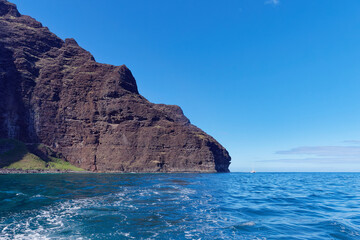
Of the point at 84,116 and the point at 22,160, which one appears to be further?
the point at 84,116

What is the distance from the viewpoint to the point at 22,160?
10394 centimetres

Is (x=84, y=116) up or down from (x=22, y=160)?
up

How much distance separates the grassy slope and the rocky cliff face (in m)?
6.55

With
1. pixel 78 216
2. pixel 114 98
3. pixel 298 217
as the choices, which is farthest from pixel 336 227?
pixel 114 98

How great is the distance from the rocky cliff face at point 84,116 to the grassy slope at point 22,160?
21.5 feet

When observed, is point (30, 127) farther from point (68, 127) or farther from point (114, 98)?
point (114, 98)

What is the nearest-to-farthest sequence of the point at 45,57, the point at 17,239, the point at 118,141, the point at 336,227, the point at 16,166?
1. the point at 17,239
2. the point at 336,227
3. the point at 16,166
4. the point at 118,141
5. the point at 45,57

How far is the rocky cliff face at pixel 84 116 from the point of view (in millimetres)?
122750

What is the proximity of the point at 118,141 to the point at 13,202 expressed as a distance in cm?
10989

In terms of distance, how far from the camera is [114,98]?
454ft

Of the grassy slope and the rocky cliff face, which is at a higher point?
the rocky cliff face

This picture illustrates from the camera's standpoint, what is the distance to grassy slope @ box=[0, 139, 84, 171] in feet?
328

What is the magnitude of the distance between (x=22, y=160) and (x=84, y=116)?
40388 mm

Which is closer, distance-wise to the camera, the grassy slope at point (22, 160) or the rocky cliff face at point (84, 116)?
the grassy slope at point (22, 160)
